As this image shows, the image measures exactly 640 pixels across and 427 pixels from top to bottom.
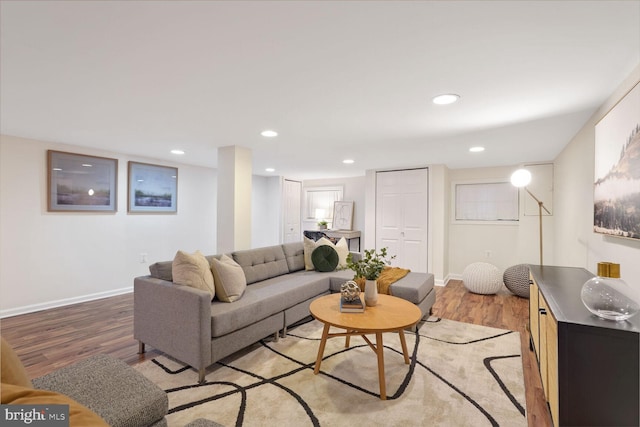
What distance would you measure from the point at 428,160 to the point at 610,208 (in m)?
2.96

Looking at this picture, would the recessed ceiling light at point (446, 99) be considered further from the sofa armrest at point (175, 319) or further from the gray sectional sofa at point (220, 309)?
the sofa armrest at point (175, 319)

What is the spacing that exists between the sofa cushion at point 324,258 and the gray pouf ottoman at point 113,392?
103 inches

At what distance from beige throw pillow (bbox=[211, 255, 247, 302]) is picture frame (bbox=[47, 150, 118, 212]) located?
2.72 metres

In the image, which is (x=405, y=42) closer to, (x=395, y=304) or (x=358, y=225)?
(x=395, y=304)

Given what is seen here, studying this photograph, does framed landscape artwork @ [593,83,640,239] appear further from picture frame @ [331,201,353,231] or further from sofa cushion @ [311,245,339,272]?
picture frame @ [331,201,353,231]

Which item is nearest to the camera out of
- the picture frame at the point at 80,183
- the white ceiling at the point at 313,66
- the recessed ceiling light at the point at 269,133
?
the white ceiling at the point at 313,66

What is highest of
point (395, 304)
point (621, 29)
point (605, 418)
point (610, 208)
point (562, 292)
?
point (621, 29)

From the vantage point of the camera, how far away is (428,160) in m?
4.84

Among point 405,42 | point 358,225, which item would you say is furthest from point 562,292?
point 358,225

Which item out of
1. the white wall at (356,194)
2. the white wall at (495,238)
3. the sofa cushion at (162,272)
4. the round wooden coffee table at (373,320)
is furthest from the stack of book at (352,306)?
the white wall at (356,194)

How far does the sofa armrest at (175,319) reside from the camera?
2164 millimetres

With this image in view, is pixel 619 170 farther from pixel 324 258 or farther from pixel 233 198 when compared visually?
pixel 233 198

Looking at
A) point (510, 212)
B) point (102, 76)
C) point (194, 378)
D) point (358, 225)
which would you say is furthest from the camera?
point (358, 225)

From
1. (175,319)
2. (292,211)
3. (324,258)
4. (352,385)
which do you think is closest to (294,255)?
(324,258)
